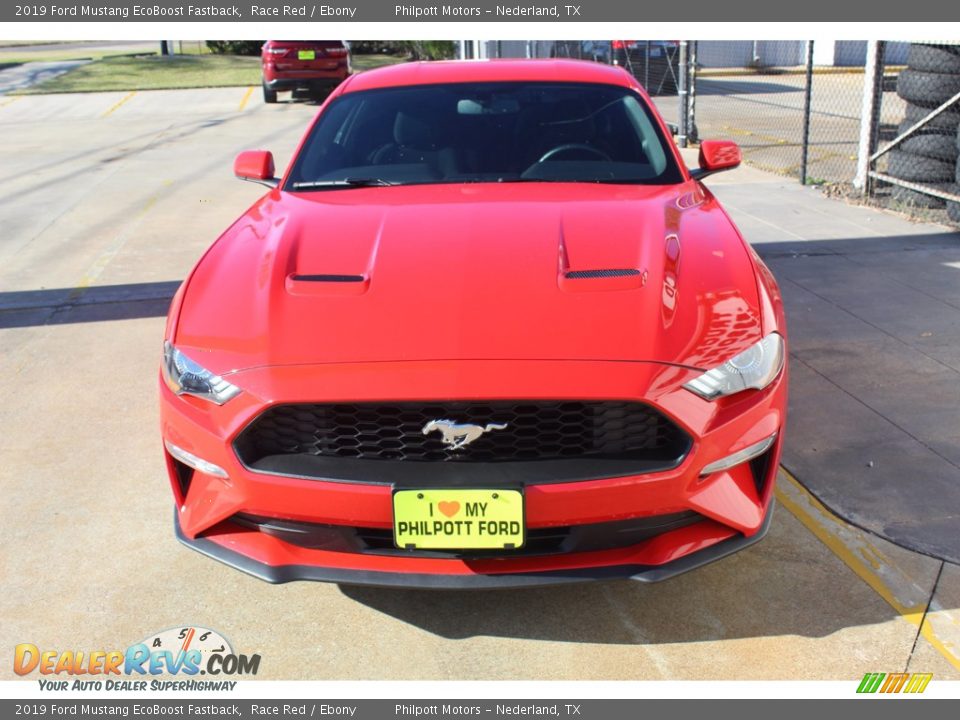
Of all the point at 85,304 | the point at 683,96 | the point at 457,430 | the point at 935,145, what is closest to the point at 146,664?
the point at 457,430

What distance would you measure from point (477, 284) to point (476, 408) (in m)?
0.50

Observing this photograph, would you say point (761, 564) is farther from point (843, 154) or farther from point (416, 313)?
point (843, 154)

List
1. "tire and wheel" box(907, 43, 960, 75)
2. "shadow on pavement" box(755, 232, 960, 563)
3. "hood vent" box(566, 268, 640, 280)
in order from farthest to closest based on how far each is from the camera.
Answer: "tire and wheel" box(907, 43, 960, 75), "shadow on pavement" box(755, 232, 960, 563), "hood vent" box(566, 268, 640, 280)

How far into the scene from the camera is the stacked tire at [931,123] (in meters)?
8.74

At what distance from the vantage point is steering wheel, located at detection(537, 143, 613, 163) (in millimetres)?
Result: 4281

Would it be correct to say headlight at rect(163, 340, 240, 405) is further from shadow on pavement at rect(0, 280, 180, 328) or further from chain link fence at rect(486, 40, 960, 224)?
chain link fence at rect(486, 40, 960, 224)

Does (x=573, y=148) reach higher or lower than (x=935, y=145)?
higher

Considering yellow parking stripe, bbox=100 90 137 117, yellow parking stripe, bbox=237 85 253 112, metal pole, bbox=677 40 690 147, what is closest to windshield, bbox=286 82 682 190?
metal pole, bbox=677 40 690 147

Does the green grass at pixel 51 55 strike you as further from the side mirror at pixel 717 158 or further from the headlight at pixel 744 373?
the headlight at pixel 744 373

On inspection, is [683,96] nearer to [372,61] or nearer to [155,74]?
[155,74]

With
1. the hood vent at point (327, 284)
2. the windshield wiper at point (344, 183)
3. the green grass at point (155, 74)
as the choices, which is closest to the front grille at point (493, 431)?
the hood vent at point (327, 284)

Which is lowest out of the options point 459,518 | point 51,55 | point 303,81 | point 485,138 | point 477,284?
point 51,55

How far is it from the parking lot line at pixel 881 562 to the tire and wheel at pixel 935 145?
610cm

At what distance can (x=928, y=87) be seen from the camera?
8859mm
